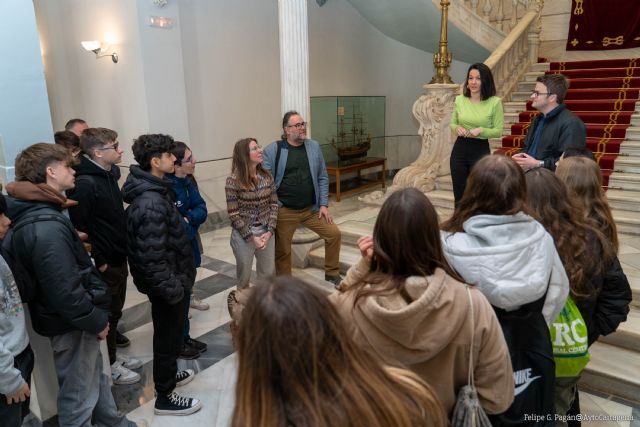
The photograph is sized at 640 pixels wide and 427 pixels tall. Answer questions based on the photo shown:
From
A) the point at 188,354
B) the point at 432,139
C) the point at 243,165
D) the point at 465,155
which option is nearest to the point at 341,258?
the point at 465,155

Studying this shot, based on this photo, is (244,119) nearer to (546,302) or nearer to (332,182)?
(332,182)

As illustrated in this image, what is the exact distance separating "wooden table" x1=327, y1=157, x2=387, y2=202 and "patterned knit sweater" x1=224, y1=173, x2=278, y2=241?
4.64 m

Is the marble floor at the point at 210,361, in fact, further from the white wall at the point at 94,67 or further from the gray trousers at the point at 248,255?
the white wall at the point at 94,67

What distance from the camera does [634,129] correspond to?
19.0ft

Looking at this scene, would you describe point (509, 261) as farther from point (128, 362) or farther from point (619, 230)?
point (619, 230)

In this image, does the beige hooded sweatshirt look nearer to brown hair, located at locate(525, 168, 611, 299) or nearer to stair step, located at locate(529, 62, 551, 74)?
brown hair, located at locate(525, 168, 611, 299)

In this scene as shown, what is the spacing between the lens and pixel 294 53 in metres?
4.72

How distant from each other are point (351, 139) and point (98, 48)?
4660 mm

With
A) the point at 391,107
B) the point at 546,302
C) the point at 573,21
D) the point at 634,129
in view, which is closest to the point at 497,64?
the point at 634,129

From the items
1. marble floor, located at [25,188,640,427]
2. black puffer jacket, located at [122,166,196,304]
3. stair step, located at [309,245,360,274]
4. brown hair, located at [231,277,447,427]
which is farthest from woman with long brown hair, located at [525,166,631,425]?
stair step, located at [309,245,360,274]

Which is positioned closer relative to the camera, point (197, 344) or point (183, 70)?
point (197, 344)

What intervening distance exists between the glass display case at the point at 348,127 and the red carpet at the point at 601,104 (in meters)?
3.26

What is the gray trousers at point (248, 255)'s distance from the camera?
3559 millimetres

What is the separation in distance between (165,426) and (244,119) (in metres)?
5.39
